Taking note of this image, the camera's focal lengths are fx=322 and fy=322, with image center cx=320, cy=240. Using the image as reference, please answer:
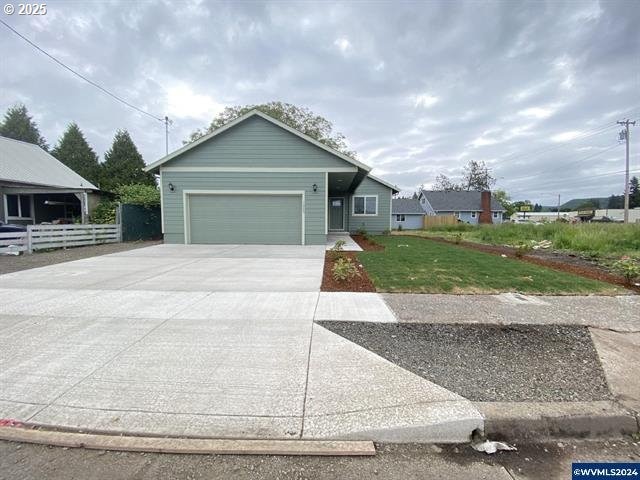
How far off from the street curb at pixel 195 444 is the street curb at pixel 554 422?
99cm

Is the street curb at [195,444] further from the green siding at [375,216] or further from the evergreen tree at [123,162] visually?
the evergreen tree at [123,162]

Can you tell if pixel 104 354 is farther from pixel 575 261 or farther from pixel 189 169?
pixel 575 261

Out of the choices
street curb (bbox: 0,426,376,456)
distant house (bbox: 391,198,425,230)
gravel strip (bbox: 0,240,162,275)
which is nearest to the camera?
street curb (bbox: 0,426,376,456)

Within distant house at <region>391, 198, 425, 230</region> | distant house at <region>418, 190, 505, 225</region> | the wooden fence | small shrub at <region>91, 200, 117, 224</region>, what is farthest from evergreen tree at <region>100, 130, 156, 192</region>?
distant house at <region>418, 190, 505, 225</region>

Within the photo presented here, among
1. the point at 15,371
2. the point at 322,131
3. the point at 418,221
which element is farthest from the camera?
the point at 418,221

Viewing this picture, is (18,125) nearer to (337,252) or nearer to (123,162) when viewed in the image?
(123,162)

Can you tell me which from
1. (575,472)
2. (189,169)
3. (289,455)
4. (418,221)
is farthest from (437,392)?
(418,221)

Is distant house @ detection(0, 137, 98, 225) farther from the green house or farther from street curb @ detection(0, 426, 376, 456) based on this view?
street curb @ detection(0, 426, 376, 456)

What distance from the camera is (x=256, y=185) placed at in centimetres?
1269

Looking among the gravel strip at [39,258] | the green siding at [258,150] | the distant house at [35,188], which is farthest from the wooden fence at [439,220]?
the gravel strip at [39,258]

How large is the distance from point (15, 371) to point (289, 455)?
282 cm

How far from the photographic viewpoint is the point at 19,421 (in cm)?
242

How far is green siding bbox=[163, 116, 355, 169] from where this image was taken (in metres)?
12.6

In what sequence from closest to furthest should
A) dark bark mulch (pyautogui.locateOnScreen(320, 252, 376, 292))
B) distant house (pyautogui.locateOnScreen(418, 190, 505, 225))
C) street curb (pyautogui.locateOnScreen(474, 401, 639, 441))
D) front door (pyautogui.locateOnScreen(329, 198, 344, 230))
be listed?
street curb (pyautogui.locateOnScreen(474, 401, 639, 441)), dark bark mulch (pyautogui.locateOnScreen(320, 252, 376, 292)), front door (pyautogui.locateOnScreen(329, 198, 344, 230)), distant house (pyautogui.locateOnScreen(418, 190, 505, 225))
